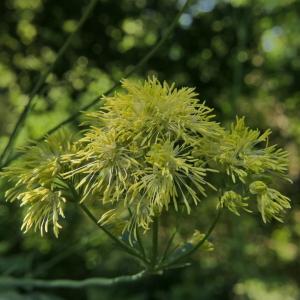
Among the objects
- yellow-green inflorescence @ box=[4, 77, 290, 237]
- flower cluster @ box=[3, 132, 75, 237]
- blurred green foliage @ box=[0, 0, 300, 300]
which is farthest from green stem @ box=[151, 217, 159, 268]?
blurred green foliage @ box=[0, 0, 300, 300]

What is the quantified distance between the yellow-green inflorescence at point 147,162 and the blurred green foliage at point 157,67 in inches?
105

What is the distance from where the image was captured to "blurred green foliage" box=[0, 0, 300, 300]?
4.14 meters

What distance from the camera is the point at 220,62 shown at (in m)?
4.31

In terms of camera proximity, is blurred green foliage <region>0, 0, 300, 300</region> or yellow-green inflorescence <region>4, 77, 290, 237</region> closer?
yellow-green inflorescence <region>4, 77, 290, 237</region>

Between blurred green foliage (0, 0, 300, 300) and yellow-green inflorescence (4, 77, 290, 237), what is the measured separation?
2.66m

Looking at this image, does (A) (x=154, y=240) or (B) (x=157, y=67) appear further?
(B) (x=157, y=67)

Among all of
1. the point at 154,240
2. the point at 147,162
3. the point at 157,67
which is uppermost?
the point at 157,67

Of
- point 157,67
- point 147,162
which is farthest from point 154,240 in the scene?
point 157,67

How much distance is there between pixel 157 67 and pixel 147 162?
297 centimetres

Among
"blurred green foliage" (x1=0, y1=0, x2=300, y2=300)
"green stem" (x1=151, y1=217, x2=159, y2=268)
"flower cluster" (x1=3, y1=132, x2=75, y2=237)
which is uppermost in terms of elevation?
"blurred green foliage" (x1=0, y1=0, x2=300, y2=300)

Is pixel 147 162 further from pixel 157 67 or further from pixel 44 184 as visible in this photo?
pixel 157 67

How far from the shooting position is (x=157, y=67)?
4172 mm

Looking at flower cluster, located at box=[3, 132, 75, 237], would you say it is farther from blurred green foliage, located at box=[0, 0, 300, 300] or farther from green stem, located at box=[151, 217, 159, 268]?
blurred green foliage, located at box=[0, 0, 300, 300]

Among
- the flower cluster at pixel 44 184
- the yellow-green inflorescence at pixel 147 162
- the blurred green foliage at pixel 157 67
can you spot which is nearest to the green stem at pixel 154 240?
the yellow-green inflorescence at pixel 147 162
